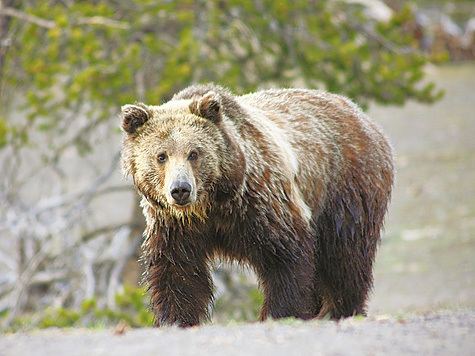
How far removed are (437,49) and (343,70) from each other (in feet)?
48.4

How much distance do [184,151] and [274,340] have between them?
173 centimetres

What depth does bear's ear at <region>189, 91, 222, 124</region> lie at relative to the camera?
5.20 m

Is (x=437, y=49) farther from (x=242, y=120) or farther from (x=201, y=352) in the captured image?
(x=201, y=352)

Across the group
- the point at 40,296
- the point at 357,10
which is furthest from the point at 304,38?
the point at 40,296

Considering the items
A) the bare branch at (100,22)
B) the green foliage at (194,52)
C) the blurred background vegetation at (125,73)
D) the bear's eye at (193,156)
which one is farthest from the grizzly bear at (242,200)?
the green foliage at (194,52)

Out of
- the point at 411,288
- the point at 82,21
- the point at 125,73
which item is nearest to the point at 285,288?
the point at 125,73

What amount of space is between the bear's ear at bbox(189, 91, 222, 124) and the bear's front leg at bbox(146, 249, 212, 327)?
3.75 feet

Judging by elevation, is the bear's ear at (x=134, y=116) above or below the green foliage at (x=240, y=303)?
above

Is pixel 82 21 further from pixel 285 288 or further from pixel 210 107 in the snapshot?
pixel 285 288

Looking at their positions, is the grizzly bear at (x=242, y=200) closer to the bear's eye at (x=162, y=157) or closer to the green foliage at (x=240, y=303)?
the bear's eye at (x=162, y=157)

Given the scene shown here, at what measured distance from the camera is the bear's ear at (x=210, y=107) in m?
5.20

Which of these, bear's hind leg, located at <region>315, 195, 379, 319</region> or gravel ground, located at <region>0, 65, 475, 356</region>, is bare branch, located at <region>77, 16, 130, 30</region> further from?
gravel ground, located at <region>0, 65, 475, 356</region>

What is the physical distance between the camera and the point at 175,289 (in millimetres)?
5375

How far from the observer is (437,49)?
23516 millimetres
